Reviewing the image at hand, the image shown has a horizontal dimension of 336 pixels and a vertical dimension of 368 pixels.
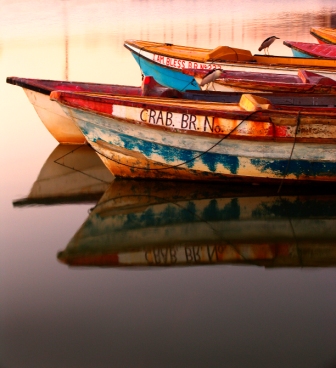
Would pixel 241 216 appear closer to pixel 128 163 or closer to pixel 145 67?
pixel 128 163

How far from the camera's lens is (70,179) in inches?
388

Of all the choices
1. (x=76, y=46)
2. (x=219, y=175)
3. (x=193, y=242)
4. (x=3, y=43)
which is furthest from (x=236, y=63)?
(x=3, y=43)

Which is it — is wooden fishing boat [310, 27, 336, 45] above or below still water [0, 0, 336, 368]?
above

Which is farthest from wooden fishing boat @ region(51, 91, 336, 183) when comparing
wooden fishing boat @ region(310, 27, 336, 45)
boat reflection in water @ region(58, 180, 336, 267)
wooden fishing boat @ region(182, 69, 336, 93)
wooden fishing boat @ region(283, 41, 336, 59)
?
wooden fishing boat @ region(310, 27, 336, 45)

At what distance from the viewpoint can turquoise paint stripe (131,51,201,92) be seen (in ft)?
43.3

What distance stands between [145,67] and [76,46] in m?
10.3

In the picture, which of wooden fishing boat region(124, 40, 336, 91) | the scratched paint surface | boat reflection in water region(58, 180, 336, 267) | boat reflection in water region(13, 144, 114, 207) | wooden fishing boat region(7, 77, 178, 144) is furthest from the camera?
wooden fishing boat region(124, 40, 336, 91)

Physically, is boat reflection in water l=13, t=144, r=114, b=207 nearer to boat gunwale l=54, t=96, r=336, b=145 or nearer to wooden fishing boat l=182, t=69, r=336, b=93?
boat gunwale l=54, t=96, r=336, b=145

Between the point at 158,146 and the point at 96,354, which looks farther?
the point at 158,146

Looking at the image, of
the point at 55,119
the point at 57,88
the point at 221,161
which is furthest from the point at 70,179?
the point at 221,161

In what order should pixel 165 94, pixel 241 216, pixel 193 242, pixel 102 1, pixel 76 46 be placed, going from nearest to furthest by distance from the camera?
pixel 193 242
pixel 241 216
pixel 165 94
pixel 76 46
pixel 102 1

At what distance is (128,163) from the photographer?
9.23 m

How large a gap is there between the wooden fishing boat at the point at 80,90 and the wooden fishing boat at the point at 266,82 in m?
0.42

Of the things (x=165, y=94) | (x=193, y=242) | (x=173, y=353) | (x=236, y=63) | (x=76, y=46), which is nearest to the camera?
(x=173, y=353)
